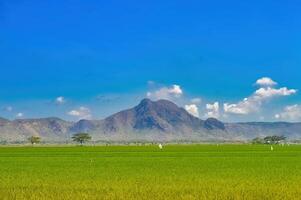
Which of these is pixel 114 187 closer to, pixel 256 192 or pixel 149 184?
pixel 149 184

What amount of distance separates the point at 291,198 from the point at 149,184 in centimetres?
739

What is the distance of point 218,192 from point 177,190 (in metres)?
1.87

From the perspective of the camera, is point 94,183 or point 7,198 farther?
point 94,183

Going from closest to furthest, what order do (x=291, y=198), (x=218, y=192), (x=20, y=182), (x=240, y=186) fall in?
(x=291, y=198) → (x=218, y=192) → (x=240, y=186) → (x=20, y=182)

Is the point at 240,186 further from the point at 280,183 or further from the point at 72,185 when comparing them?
the point at 72,185

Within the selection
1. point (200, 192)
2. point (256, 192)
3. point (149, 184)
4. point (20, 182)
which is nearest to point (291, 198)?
point (256, 192)

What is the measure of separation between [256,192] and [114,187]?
6415 mm

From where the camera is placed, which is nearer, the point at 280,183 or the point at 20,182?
the point at 280,183

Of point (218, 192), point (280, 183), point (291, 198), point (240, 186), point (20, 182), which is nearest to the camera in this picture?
point (291, 198)

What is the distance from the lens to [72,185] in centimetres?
2420

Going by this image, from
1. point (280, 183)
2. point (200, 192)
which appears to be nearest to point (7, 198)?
point (200, 192)

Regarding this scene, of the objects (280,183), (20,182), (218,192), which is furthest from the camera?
(20,182)

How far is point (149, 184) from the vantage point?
79.0 feet

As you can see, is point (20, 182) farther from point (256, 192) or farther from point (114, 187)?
point (256, 192)
